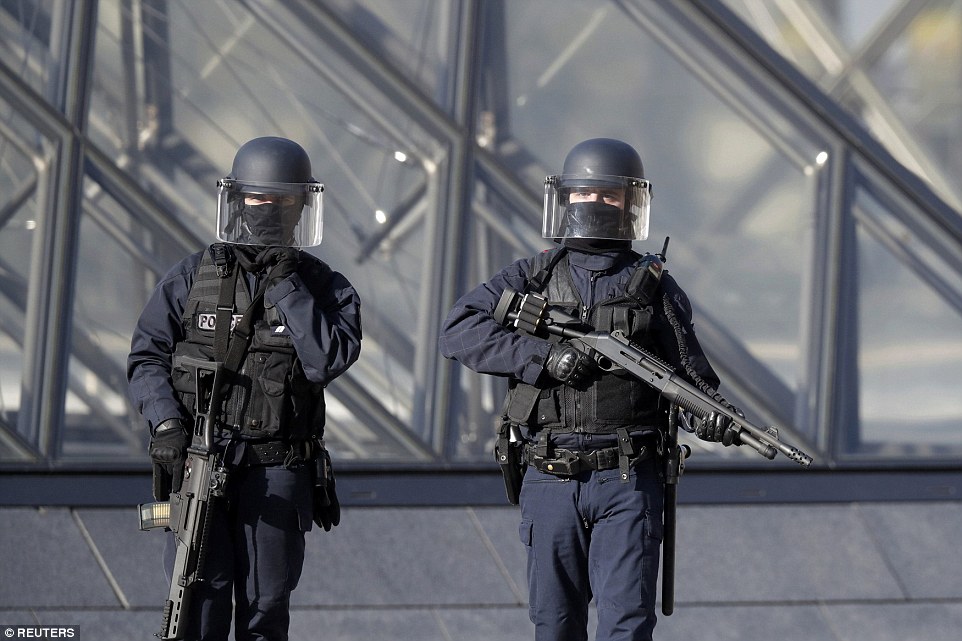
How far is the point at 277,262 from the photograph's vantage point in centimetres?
425

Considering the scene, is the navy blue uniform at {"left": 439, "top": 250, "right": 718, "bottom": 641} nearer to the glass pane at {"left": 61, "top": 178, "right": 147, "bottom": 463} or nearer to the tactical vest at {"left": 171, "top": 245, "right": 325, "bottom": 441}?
the tactical vest at {"left": 171, "top": 245, "right": 325, "bottom": 441}

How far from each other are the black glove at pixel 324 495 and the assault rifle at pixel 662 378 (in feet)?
2.35

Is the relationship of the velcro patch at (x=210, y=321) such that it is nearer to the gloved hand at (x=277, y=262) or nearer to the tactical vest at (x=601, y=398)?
the gloved hand at (x=277, y=262)

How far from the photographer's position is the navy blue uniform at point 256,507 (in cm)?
412

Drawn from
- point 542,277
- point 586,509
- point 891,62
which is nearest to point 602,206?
point 542,277

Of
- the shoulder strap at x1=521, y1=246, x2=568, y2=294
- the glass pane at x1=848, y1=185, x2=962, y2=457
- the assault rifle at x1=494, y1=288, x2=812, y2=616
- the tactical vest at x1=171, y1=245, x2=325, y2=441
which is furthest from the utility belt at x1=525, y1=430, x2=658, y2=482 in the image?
the glass pane at x1=848, y1=185, x2=962, y2=457

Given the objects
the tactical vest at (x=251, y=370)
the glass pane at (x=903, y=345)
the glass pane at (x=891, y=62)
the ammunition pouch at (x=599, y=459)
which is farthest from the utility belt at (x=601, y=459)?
the glass pane at (x=891, y=62)

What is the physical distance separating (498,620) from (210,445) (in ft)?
8.09

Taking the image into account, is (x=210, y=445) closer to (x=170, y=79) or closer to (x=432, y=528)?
(x=432, y=528)

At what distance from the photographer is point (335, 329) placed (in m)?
4.18

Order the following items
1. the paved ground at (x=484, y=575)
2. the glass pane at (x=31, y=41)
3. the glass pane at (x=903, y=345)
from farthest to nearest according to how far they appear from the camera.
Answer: the glass pane at (x=903, y=345)
the glass pane at (x=31, y=41)
the paved ground at (x=484, y=575)

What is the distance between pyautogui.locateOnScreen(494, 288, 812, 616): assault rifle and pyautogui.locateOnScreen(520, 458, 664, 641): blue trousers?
9cm

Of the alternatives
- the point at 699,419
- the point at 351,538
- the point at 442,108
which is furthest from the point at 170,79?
the point at 699,419

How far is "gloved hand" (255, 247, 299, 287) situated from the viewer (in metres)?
4.21
